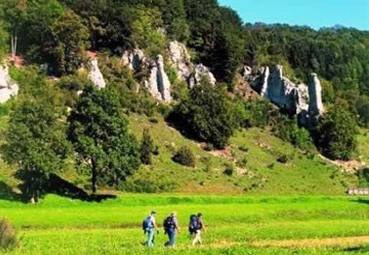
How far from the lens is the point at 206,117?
125m

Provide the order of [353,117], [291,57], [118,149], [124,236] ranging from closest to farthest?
[124,236], [118,149], [353,117], [291,57]

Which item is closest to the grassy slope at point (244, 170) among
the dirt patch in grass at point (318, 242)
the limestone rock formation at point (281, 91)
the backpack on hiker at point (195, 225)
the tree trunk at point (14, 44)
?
the limestone rock formation at point (281, 91)

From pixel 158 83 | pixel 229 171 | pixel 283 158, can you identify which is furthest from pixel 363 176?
pixel 158 83

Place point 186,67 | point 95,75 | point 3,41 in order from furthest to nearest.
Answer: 1. point 186,67
2. point 3,41
3. point 95,75

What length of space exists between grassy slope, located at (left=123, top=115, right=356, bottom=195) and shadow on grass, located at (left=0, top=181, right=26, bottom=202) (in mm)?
19940

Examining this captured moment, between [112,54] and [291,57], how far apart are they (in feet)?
207

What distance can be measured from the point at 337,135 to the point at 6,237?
105337 millimetres

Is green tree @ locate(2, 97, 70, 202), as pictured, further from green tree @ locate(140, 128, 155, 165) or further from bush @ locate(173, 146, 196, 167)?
bush @ locate(173, 146, 196, 167)

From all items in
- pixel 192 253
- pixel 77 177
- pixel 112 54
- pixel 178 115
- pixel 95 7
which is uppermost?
pixel 95 7

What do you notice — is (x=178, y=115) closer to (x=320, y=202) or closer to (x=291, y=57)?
(x=320, y=202)

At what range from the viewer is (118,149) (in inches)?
3403

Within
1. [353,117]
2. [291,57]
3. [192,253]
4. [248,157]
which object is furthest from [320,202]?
[291,57]

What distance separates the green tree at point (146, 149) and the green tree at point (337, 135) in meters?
41.5

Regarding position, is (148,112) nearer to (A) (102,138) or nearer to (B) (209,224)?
(A) (102,138)
